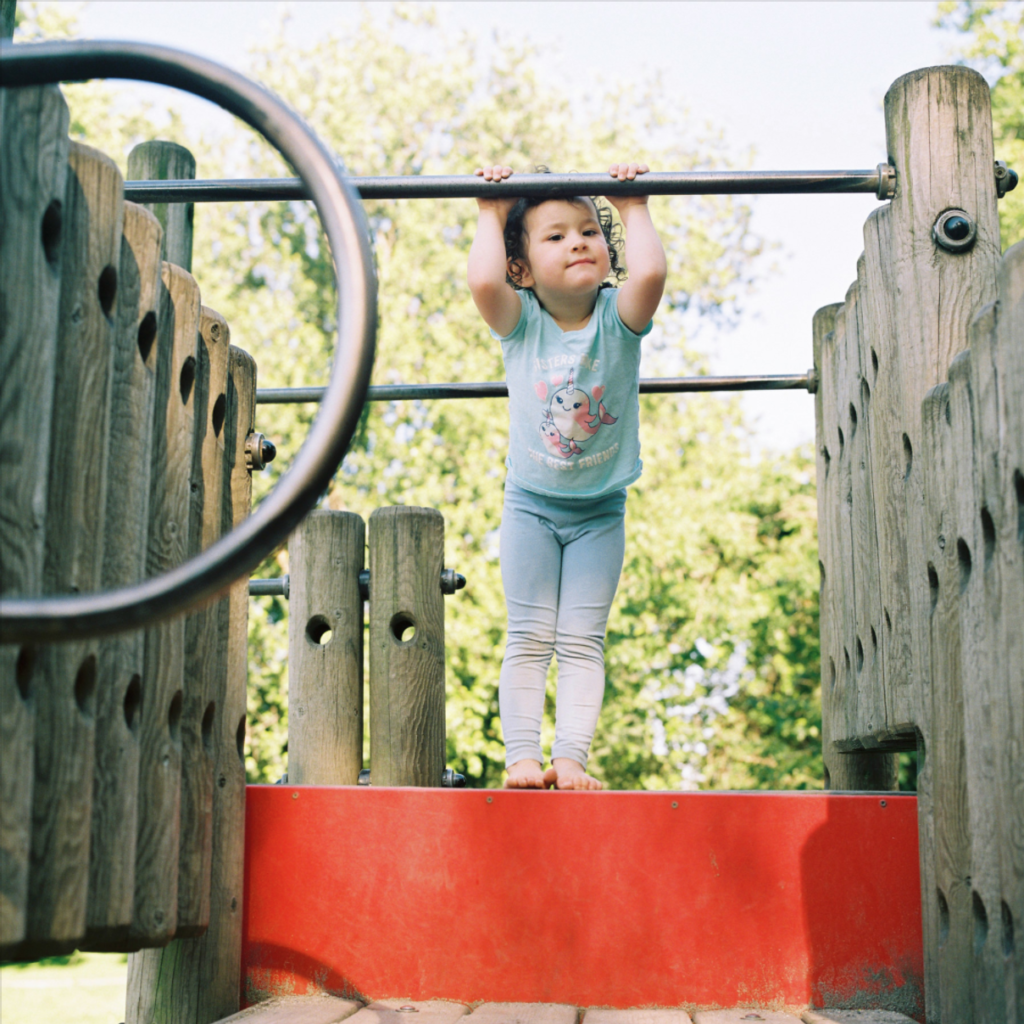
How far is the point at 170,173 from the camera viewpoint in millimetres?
2604

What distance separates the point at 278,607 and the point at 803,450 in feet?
18.4

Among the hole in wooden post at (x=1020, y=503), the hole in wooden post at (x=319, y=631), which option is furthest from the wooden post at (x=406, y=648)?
the hole in wooden post at (x=1020, y=503)

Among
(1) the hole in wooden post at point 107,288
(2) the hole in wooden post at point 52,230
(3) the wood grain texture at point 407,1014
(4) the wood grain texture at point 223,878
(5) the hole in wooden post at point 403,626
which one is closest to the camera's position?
(2) the hole in wooden post at point 52,230

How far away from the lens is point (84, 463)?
1337mm

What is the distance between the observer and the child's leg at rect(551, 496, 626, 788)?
9.06 feet

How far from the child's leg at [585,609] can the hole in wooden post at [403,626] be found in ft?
1.16

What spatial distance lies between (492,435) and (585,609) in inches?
336

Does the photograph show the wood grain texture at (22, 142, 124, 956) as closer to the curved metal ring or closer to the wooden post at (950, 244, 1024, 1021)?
the curved metal ring

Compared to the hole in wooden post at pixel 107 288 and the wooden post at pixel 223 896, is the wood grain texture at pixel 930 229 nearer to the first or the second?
the wooden post at pixel 223 896

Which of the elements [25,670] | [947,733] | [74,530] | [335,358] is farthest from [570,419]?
[335,358]

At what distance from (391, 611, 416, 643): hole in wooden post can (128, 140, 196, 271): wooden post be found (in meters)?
0.95

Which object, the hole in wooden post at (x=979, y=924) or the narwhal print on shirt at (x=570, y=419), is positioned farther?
the narwhal print on shirt at (x=570, y=419)

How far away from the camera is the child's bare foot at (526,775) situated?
2529 mm

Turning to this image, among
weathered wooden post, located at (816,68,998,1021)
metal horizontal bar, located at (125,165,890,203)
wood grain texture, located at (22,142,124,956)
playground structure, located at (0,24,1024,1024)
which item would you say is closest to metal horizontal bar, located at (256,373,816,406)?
playground structure, located at (0,24,1024,1024)
